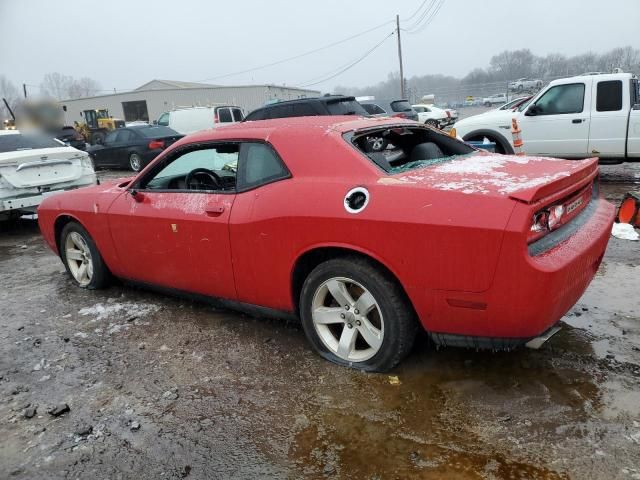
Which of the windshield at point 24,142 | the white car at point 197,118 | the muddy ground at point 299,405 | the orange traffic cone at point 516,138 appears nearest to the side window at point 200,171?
the muddy ground at point 299,405

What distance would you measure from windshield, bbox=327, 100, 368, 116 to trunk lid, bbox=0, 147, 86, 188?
5052 millimetres

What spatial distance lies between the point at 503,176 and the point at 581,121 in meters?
7.08

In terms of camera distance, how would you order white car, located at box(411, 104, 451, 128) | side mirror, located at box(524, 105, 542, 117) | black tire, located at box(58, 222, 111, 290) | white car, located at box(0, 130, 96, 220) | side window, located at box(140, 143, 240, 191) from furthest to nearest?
white car, located at box(411, 104, 451, 128), side mirror, located at box(524, 105, 542, 117), white car, located at box(0, 130, 96, 220), black tire, located at box(58, 222, 111, 290), side window, located at box(140, 143, 240, 191)

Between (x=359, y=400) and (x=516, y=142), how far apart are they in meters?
6.67

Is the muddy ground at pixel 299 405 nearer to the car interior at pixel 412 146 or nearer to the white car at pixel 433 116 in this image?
the car interior at pixel 412 146

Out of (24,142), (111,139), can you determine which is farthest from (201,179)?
(111,139)

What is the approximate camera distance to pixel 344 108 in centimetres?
1095

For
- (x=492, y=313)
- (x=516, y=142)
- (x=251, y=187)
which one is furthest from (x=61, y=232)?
(x=516, y=142)

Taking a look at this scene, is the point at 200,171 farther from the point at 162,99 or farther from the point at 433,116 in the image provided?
the point at 162,99

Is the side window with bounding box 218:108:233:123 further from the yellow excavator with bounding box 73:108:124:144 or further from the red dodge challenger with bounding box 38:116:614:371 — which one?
the red dodge challenger with bounding box 38:116:614:371

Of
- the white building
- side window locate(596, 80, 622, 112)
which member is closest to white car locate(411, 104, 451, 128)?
side window locate(596, 80, 622, 112)

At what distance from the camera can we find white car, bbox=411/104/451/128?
77.8ft

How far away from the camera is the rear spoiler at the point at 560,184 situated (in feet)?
7.64

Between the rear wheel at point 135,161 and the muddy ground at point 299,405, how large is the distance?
37.9ft
